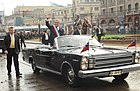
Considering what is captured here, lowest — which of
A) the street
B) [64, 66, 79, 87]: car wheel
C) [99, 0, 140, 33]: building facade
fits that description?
the street

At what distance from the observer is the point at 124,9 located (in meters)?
77.8

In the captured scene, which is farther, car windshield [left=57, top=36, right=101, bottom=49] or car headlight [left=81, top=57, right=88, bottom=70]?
car windshield [left=57, top=36, right=101, bottom=49]

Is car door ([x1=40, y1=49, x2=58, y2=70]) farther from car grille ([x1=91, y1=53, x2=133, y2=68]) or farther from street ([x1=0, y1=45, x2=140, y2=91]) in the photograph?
A: car grille ([x1=91, y1=53, x2=133, y2=68])

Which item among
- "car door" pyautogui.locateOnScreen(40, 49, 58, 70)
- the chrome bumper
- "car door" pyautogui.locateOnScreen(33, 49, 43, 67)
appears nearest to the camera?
the chrome bumper

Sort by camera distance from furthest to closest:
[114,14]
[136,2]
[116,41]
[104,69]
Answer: [114,14]
[136,2]
[116,41]
[104,69]

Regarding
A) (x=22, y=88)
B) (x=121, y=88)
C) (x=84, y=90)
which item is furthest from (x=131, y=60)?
(x=22, y=88)

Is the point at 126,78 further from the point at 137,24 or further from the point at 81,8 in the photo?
the point at 81,8

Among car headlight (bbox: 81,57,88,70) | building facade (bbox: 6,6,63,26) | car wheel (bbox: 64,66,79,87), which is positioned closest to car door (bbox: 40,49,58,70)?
car wheel (bbox: 64,66,79,87)

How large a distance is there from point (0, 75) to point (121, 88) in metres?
5.17

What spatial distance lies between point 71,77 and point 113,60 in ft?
4.28

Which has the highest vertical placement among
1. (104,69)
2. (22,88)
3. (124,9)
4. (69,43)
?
(124,9)

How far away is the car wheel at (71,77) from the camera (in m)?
8.58

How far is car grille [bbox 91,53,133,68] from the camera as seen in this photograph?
830cm

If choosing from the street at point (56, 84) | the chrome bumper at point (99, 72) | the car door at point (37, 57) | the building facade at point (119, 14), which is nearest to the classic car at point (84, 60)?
the chrome bumper at point (99, 72)
